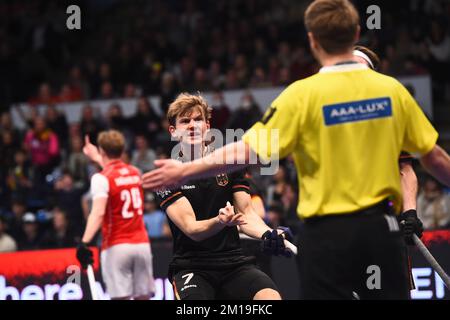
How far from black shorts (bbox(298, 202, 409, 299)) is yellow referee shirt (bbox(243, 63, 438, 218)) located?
7 centimetres

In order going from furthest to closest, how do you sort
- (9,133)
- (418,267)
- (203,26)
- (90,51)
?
(90,51), (203,26), (9,133), (418,267)

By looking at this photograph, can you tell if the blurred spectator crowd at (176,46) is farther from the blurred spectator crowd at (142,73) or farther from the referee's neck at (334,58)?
the referee's neck at (334,58)

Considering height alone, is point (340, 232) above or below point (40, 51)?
below

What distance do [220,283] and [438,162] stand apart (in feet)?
6.37

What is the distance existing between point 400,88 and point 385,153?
34 cm

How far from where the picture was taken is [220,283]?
18.7 ft

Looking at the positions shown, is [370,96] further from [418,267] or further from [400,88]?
[418,267]

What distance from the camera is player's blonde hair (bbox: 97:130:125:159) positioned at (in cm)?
898

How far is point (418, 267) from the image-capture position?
9.62 m

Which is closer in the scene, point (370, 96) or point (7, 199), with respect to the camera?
point (370, 96)

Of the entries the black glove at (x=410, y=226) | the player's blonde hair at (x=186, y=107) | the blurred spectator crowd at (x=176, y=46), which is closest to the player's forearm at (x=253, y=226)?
the player's blonde hair at (x=186, y=107)

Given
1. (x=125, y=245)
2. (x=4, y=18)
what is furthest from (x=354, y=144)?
(x=4, y=18)

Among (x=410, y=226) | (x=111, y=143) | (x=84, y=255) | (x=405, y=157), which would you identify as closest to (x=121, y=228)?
(x=84, y=255)
